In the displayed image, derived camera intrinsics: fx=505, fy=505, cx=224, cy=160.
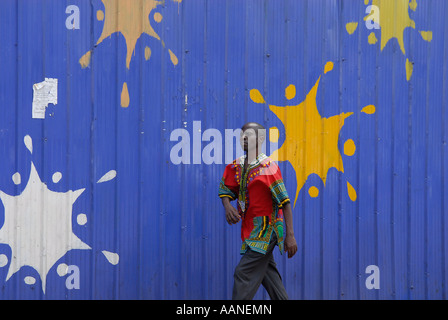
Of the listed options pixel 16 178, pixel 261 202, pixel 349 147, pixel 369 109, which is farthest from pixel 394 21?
pixel 16 178

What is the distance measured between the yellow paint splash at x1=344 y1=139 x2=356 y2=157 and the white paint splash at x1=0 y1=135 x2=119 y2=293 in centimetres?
222

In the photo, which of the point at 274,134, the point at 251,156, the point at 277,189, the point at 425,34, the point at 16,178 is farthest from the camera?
the point at 425,34

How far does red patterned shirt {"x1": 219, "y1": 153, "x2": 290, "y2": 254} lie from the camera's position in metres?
3.42

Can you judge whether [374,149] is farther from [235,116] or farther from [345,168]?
[235,116]

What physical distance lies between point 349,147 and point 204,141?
4.00ft

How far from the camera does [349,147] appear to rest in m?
4.25

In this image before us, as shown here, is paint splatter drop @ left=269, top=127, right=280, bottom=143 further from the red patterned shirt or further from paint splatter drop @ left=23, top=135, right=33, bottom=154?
paint splatter drop @ left=23, top=135, right=33, bottom=154

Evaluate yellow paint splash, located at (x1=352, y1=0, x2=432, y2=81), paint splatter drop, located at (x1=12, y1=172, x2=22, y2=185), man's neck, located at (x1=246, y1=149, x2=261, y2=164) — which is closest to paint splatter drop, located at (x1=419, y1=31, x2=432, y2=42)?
yellow paint splash, located at (x1=352, y1=0, x2=432, y2=81)

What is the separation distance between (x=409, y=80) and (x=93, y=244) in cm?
298

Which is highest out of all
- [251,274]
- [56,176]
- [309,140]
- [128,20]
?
[128,20]

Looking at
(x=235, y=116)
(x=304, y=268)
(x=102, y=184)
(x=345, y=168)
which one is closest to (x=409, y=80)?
(x=345, y=168)

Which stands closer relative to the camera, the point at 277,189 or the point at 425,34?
the point at 277,189

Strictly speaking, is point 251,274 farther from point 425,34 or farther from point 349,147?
point 425,34

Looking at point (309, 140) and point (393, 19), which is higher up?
point (393, 19)
